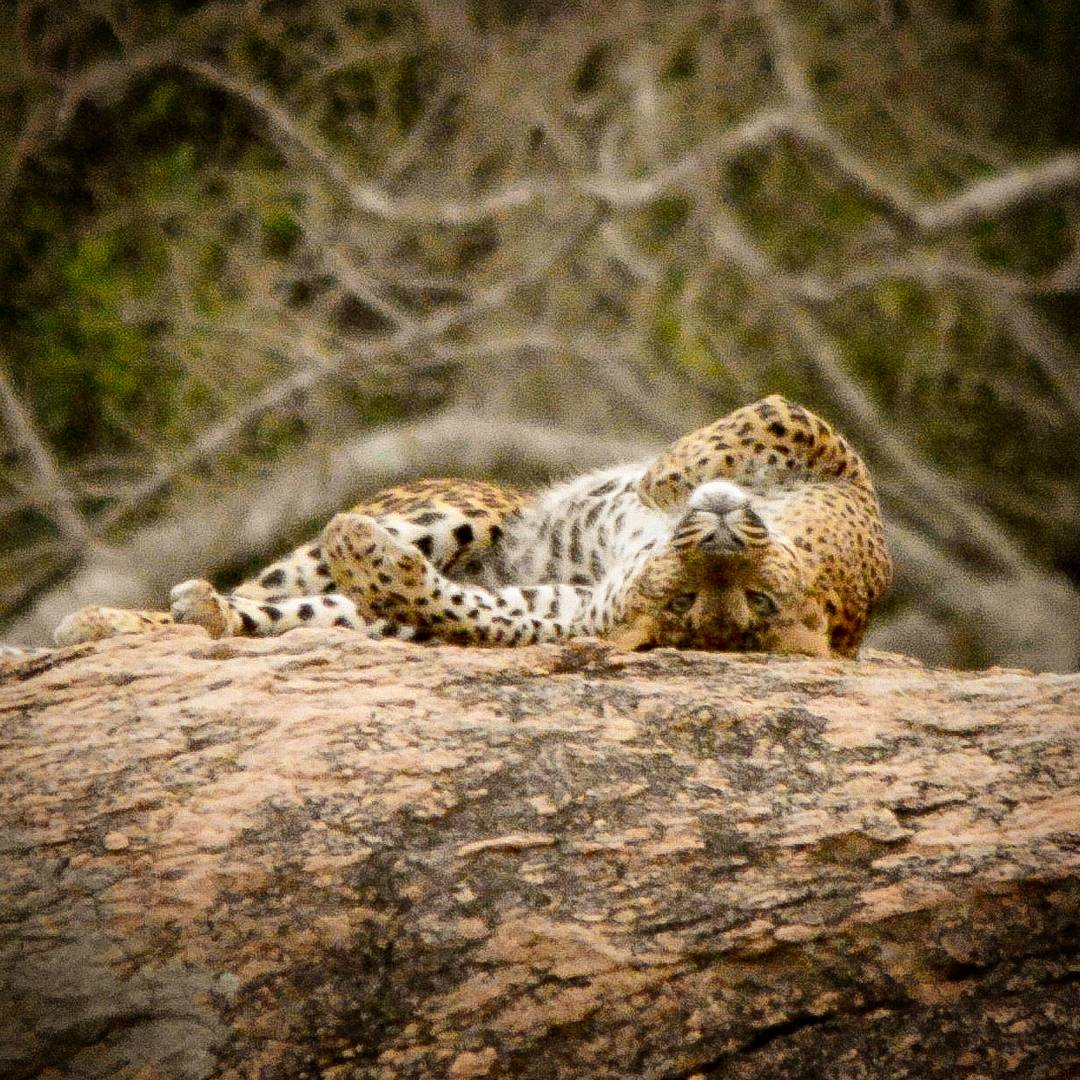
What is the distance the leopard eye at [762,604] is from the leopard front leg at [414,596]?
726 mm

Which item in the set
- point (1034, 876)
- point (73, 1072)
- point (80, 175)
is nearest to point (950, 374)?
point (80, 175)

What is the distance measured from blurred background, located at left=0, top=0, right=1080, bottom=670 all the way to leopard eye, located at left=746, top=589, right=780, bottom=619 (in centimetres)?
505

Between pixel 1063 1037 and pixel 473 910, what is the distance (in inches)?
56.2

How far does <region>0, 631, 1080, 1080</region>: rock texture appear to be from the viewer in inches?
192

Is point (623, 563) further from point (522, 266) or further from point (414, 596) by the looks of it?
point (522, 266)

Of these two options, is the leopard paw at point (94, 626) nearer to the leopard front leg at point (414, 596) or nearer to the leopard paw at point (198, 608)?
the leopard paw at point (198, 608)

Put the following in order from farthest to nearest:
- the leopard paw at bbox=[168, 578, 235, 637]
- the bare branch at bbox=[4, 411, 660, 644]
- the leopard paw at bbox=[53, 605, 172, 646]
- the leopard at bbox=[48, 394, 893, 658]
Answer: the bare branch at bbox=[4, 411, 660, 644] < the leopard paw at bbox=[53, 605, 172, 646] < the leopard paw at bbox=[168, 578, 235, 637] < the leopard at bbox=[48, 394, 893, 658]

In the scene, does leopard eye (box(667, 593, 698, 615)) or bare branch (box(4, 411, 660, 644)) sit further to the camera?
bare branch (box(4, 411, 660, 644))

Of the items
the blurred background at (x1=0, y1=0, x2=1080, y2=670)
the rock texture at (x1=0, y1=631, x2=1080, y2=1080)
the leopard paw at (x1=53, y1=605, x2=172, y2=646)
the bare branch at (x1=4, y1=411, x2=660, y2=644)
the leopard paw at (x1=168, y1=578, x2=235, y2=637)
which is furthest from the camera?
the blurred background at (x1=0, y1=0, x2=1080, y2=670)

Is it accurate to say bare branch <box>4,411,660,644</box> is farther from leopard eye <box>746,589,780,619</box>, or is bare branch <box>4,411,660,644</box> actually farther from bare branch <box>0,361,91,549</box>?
leopard eye <box>746,589,780,619</box>

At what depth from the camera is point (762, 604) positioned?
268 inches

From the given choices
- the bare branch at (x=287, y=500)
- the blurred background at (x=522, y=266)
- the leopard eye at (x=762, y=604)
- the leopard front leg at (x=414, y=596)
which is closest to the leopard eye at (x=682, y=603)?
the leopard eye at (x=762, y=604)

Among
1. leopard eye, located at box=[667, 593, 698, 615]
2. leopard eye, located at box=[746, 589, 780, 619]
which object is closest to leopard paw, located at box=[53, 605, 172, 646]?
leopard eye, located at box=[667, 593, 698, 615]

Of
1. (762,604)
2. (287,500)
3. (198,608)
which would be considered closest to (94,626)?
(198,608)
